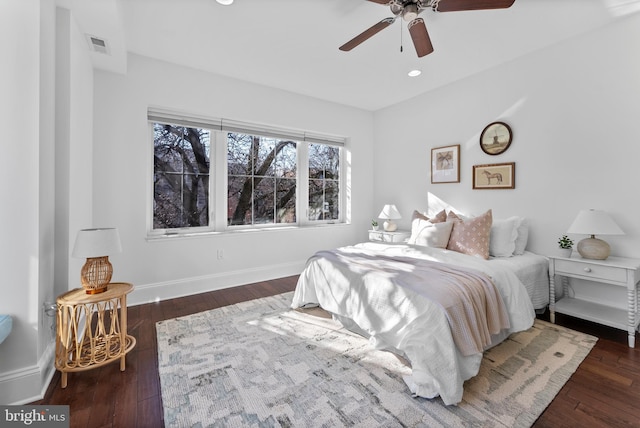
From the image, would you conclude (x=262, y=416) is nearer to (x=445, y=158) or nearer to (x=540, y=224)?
(x=540, y=224)

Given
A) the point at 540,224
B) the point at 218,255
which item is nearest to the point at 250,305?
the point at 218,255

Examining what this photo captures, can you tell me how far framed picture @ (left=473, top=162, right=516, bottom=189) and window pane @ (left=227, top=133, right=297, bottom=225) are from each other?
249cm

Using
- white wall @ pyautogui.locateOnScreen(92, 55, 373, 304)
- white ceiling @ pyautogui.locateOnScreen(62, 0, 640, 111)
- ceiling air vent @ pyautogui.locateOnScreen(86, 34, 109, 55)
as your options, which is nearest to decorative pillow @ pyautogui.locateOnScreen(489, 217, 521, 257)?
white ceiling @ pyautogui.locateOnScreen(62, 0, 640, 111)

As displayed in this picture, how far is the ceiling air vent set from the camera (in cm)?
238

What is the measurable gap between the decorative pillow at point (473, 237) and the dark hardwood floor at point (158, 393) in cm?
108

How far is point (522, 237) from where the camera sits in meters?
2.98

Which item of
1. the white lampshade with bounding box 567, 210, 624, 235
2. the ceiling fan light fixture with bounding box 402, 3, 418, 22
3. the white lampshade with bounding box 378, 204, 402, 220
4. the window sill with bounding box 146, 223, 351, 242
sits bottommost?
→ the window sill with bounding box 146, 223, 351, 242

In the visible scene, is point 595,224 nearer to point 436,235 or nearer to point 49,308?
point 436,235

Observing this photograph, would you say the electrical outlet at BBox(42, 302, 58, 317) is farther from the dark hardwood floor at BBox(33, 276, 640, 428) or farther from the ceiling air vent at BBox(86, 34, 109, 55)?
the ceiling air vent at BBox(86, 34, 109, 55)

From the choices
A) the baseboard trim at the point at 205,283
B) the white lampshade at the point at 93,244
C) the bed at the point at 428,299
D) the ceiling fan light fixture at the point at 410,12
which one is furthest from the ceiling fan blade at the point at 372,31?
the baseboard trim at the point at 205,283

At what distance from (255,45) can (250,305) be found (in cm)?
267

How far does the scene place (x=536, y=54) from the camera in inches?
118

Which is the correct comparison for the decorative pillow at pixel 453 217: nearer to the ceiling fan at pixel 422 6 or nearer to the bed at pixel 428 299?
the bed at pixel 428 299

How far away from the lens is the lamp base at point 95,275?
1.86 metres
